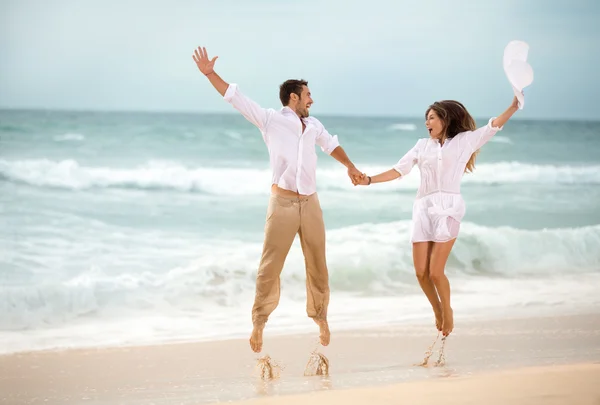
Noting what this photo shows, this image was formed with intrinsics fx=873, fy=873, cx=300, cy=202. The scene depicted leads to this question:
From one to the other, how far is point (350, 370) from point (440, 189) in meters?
1.01

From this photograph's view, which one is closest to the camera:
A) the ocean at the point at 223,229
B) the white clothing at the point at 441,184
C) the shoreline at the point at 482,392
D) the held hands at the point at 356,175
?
the shoreline at the point at 482,392

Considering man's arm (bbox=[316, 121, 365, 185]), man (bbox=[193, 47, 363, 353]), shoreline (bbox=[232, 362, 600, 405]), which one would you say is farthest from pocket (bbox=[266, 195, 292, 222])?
shoreline (bbox=[232, 362, 600, 405])

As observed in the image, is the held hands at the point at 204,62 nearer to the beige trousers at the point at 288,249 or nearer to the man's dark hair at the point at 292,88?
the man's dark hair at the point at 292,88

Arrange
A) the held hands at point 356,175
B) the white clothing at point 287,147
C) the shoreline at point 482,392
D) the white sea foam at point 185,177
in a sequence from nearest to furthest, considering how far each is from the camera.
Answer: the shoreline at point 482,392 < the white clothing at point 287,147 < the held hands at point 356,175 < the white sea foam at point 185,177

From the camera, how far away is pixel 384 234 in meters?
8.76

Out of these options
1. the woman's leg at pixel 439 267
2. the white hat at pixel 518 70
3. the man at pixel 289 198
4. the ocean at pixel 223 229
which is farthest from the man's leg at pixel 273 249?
the white hat at pixel 518 70

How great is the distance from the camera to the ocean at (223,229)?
19.6ft

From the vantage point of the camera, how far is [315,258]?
4.26 metres

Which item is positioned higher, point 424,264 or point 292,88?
point 292,88

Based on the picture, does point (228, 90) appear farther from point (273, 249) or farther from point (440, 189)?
point (440, 189)

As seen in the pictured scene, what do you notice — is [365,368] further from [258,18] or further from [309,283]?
[258,18]

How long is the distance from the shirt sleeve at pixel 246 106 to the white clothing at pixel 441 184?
725 millimetres

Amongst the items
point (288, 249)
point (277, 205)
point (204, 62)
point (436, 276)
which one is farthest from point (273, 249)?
point (204, 62)

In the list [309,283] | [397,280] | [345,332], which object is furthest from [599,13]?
[309,283]
